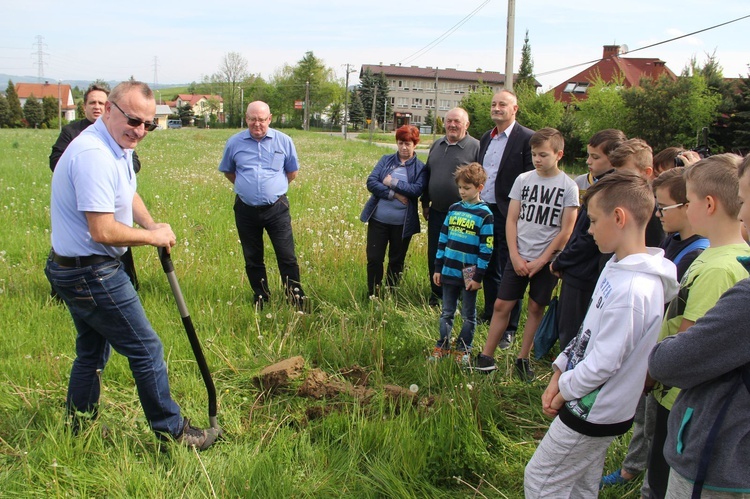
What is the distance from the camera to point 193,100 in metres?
141

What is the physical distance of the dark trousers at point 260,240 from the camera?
5.96m

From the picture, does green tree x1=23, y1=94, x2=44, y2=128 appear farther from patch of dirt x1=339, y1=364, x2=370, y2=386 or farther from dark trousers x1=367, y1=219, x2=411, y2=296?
patch of dirt x1=339, y1=364, x2=370, y2=386

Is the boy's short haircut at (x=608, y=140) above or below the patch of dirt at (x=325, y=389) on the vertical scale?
above

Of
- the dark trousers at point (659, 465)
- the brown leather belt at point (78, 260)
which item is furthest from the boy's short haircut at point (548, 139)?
the brown leather belt at point (78, 260)

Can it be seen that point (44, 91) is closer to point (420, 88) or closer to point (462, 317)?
point (420, 88)

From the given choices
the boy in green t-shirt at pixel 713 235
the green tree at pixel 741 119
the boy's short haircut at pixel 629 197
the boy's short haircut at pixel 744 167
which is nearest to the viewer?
the boy's short haircut at pixel 744 167

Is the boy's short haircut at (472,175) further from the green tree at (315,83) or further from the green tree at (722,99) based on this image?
the green tree at (315,83)

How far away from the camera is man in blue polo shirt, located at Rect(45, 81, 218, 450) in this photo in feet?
9.87

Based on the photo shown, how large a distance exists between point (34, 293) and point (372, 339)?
351 centimetres

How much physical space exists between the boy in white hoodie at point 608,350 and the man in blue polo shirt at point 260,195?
3709mm

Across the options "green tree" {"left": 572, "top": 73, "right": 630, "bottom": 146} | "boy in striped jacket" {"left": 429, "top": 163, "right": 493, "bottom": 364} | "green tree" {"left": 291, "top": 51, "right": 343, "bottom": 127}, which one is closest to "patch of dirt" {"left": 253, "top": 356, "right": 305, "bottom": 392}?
"boy in striped jacket" {"left": 429, "top": 163, "right": 493, "bottom": 364}

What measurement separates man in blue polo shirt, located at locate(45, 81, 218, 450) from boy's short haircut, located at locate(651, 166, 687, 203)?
2727mm

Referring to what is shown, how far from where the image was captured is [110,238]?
302 centimetres

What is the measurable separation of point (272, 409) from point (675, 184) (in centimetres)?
283
